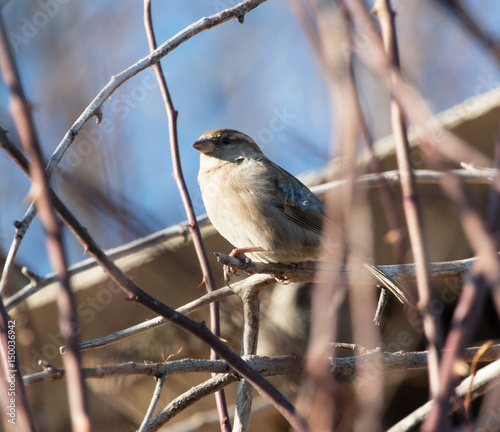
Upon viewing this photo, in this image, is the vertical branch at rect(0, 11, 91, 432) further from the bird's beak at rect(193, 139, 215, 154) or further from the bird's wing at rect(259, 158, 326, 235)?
the bird's beak at rect(193, 139, 215, 154)

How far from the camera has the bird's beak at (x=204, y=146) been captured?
4.23 m

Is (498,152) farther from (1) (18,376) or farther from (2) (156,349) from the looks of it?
(2) (156,349)

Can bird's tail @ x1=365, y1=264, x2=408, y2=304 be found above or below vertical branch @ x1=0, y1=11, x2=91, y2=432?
below

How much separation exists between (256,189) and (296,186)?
37 centimetres

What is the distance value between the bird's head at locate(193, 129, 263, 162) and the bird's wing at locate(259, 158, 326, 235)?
27cm

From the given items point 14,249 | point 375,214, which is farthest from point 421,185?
point 14,249

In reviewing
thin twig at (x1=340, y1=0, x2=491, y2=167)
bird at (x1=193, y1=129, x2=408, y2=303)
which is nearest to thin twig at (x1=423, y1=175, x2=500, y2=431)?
thin twig at (x1=340, y1=0, x2=491, y2=167)

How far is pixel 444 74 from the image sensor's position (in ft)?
26.0

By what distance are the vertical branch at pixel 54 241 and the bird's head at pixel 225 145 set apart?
3.44 meters

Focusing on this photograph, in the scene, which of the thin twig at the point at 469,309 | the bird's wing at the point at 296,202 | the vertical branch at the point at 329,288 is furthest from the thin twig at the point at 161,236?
the thin twig at the point at 469,309

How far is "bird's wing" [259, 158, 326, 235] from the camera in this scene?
3.90 meters

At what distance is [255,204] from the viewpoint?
12.4 ft

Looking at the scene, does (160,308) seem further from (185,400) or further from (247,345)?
(247,345)

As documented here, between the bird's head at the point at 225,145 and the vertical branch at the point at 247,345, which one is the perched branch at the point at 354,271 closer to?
the vertical branch at the point at 247,345
